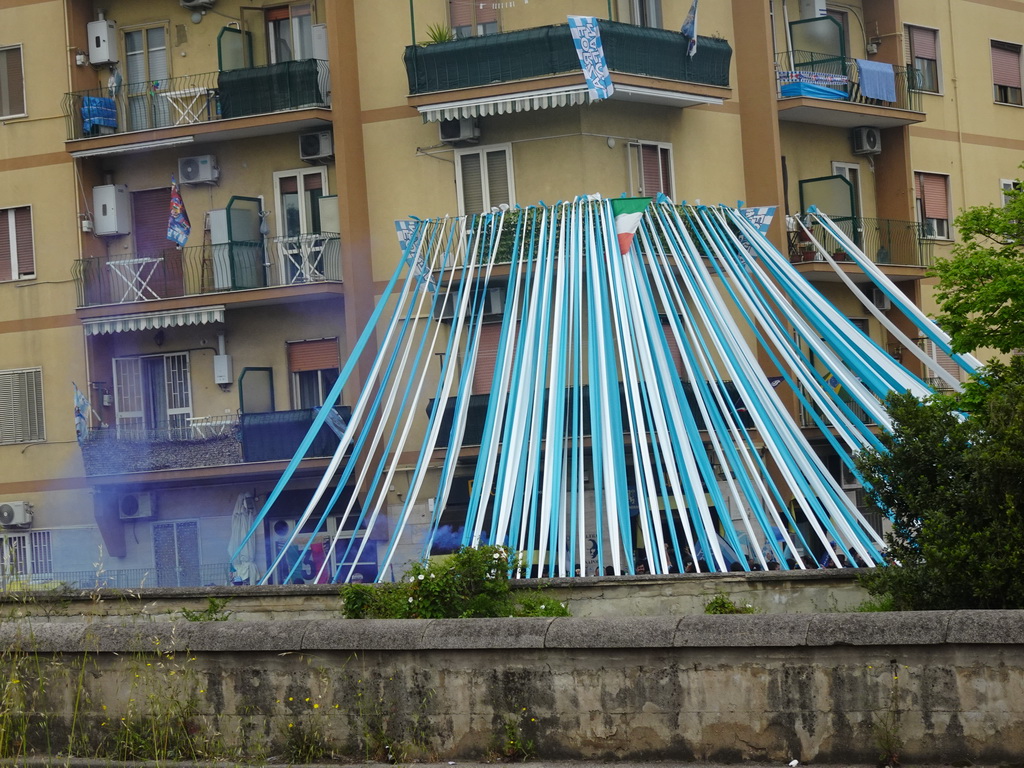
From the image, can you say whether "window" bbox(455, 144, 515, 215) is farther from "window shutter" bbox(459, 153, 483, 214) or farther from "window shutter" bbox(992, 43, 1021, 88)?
"window shutter" bbox(992, 43, 1021, 88)

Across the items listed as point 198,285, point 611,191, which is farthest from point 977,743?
point 198,285

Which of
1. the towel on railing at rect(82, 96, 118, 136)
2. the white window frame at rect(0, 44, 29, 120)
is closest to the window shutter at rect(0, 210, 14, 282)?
the white window frame at rect(0, 44, 29, 120)

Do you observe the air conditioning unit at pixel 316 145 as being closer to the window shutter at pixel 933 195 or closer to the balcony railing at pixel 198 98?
the balcony railing at pixel 198 98

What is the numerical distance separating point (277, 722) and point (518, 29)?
1921 cm

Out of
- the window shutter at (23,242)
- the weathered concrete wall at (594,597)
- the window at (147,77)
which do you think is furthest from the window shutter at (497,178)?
the weathered concrete wall at (594,597)

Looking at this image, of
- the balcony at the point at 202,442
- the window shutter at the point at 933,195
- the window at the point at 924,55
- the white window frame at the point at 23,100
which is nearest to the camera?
the balcony at the point at 202,442

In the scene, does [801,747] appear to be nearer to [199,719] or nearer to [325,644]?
[325,644]

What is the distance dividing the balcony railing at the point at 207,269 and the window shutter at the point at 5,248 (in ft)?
5.85

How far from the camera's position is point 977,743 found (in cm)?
803

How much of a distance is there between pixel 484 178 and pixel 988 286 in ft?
37.9

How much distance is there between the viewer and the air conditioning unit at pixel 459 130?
86.5ft

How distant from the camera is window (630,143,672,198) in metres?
26.8

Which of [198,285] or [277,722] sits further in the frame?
[198,285]

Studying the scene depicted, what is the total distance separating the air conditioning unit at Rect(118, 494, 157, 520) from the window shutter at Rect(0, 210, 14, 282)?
17.4 ft
